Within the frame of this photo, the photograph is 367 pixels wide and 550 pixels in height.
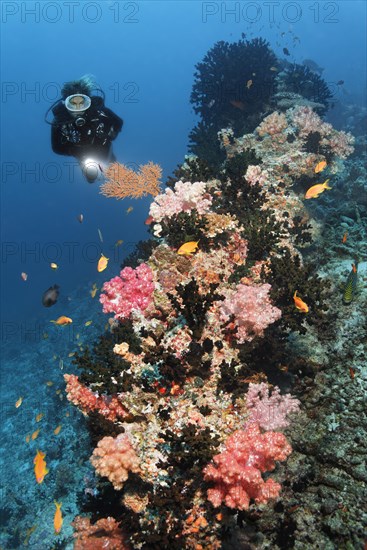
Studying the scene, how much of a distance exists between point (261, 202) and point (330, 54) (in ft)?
298

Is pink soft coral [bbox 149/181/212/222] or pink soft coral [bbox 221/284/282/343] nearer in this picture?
pink soft coral [bbox 221/284/282/343]

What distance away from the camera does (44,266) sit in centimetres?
6203

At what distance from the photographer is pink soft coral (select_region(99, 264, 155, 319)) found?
5.32m

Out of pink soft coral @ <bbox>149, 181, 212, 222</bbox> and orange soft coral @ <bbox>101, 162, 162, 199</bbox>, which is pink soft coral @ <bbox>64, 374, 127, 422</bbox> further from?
orange soft coral @ <bbox>101, 162, 162, 199</bbox>

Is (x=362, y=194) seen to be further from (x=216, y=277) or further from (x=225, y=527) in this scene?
(x=225, y=527)

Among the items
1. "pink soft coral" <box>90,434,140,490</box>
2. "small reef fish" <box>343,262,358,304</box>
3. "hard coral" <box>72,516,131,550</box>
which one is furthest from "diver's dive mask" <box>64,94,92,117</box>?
"hard coral" <box>72,516,131,550</box>

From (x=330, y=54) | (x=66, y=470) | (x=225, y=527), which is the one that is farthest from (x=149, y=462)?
(x=330, y=54)

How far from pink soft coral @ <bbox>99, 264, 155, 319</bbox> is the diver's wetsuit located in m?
3.11

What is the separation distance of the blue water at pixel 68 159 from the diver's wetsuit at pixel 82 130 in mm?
2475

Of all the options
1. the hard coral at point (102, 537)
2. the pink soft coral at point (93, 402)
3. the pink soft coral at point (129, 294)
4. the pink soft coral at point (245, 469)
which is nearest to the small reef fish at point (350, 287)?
the pink soft coral at point (245, 469)

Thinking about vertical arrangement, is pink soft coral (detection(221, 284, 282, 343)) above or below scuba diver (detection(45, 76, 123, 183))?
below

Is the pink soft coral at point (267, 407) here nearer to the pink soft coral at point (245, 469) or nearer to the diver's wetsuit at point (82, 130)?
the pink soft coral at point (245, 469)

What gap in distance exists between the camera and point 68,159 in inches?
4259

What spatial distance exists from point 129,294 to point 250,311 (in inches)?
77.3
